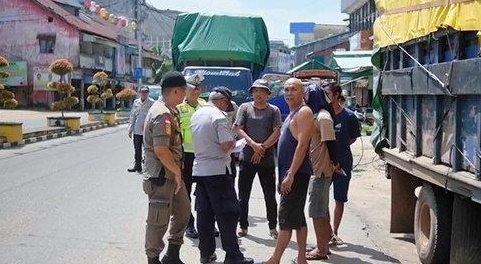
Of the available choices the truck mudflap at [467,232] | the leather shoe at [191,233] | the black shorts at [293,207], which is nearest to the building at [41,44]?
the leather shoe at [191,233]

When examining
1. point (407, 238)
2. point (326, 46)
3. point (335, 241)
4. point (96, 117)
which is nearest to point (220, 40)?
point (407, 238)

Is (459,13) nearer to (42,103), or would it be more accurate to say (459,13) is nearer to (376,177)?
(376,177)

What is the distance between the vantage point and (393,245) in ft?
21.4

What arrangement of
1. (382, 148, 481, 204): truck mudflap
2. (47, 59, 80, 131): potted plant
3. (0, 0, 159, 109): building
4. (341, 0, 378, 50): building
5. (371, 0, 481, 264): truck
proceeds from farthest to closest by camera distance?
1. (0, 0, 159, 109): building
2. (341, 0, 378, 50): building
3. (47, 59, 80, 131): potted plant
4. (371, 0, 481, 264): truck
5. (382, 148, 481, 204): truck mudflap

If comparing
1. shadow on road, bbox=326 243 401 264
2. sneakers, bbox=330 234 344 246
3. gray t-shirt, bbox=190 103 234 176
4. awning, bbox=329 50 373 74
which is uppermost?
awning, bbox=329 50 373 74

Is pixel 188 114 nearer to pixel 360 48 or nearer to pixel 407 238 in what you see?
pixel 407 238

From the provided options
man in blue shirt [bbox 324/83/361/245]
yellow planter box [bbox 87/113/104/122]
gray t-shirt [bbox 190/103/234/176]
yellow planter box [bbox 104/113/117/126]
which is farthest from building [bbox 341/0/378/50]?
gray t-shirt [bbox 190/103/234/176]

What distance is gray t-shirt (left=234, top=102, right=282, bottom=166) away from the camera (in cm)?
652

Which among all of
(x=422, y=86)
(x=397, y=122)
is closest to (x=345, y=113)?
(x=397, y=122)

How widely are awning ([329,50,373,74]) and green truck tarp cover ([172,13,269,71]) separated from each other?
234 inches

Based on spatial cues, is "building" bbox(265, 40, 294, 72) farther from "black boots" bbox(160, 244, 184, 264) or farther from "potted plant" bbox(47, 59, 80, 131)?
"black boots" bbox(160, 244, 184, 264)

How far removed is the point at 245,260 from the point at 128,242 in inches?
59.4

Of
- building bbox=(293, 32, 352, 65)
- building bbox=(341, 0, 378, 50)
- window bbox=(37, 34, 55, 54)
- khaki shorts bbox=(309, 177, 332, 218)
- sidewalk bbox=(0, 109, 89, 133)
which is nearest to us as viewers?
khaki shorts bbox=(309, 177, 332, 218)

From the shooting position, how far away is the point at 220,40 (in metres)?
15.7
